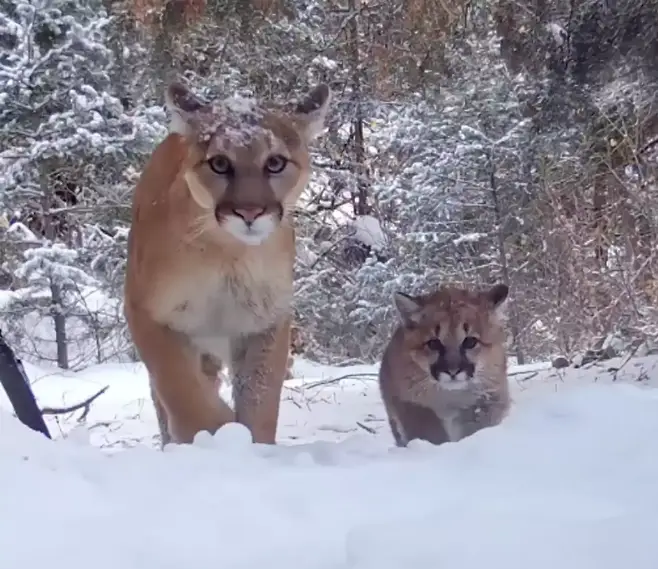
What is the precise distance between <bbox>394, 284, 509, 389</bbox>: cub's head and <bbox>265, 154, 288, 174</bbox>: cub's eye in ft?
3.10

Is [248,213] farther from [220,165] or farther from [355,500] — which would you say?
[355,500]

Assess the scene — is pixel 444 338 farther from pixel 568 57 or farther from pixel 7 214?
pixel 7 214

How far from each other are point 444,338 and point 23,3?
7.24m

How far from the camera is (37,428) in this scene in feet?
10.5

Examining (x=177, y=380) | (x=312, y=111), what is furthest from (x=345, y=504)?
(x=312, y=111)

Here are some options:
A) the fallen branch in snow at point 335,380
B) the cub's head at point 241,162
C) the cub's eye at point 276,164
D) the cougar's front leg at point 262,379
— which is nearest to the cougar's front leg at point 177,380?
the cougar's front leg at point 262,379

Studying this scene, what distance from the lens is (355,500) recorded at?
195 cm

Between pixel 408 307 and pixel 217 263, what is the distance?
100 cm

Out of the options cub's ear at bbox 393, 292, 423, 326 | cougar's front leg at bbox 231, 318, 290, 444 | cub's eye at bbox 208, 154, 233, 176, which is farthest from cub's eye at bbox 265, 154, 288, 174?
cub's ear at bbox 393, 292, 423, 326

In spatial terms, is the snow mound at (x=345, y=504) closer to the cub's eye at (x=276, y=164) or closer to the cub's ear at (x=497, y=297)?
the cub's eye at (x=276, y=164)

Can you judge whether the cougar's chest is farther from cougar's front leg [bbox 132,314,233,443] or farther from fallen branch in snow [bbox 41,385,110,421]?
fallen branch in snow [bbox 41,385,110,421]

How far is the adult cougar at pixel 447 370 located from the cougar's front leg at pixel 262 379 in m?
0.54

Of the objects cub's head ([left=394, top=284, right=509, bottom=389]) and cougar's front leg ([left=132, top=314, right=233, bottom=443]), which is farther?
cub's head ([left=394, top=284, right=509, bottom=389])

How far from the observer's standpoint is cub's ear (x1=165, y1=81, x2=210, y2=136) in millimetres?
3770
